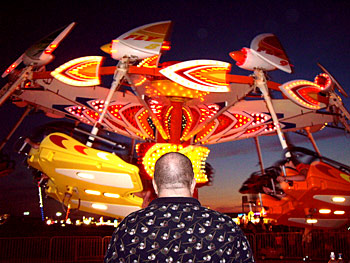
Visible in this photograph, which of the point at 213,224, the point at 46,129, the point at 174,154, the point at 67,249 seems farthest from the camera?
the point at 67,249

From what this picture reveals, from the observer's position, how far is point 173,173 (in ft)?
8.20

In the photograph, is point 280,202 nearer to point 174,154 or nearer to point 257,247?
point 257,247

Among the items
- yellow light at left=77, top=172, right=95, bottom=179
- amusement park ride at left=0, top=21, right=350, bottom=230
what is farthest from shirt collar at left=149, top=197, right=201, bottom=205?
yellow light at left=77, top=172, right=95, bottom=179

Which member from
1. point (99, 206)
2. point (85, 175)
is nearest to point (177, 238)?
point (85, 175)

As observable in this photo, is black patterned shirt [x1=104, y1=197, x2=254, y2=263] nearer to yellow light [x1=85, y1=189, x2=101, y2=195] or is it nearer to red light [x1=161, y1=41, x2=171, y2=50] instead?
yellow light [x1=85, y1=189, x2=101, y2=195]

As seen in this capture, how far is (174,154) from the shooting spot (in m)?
2.53

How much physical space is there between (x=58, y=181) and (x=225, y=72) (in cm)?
729

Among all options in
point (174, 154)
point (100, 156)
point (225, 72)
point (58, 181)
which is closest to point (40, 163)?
point (58, 181)

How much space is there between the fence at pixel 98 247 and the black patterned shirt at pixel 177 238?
14.1m

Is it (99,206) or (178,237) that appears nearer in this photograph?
(178,237)

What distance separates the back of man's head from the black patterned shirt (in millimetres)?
199

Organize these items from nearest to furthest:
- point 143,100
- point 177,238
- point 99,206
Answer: point 177,238
point 99,206
point 143,100

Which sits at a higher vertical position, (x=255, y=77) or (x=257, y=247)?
(x=255, y=77)

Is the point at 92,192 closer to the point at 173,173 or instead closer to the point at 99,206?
the point at 99,206
